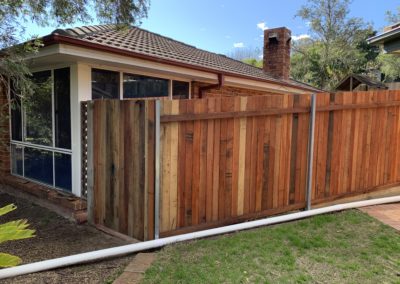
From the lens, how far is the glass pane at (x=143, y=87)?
20.4ft

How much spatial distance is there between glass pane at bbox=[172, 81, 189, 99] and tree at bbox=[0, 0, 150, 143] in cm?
202

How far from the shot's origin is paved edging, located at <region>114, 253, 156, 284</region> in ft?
10.0

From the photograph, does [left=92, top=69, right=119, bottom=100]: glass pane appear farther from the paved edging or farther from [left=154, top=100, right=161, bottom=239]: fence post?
the paved edging

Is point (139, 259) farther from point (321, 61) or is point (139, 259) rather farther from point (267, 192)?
point (321, 61)

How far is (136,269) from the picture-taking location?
327 centimetres

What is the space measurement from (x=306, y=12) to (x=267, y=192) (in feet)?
93.6

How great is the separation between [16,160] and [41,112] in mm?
1598

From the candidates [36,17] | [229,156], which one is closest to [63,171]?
[36,17]

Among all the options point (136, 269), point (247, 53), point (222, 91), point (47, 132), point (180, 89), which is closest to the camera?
point (136, 269)

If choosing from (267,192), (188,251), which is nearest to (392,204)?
(267,192)

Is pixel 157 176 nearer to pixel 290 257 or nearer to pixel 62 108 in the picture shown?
pixel 290 257

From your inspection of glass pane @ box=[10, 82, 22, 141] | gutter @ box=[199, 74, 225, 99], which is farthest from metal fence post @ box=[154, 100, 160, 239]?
glass pane @ box=[10, 82, 22, 141]

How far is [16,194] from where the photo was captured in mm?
6695

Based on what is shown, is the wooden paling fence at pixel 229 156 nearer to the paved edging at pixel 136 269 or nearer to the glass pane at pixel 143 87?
the paved edging at pixel 136 269
